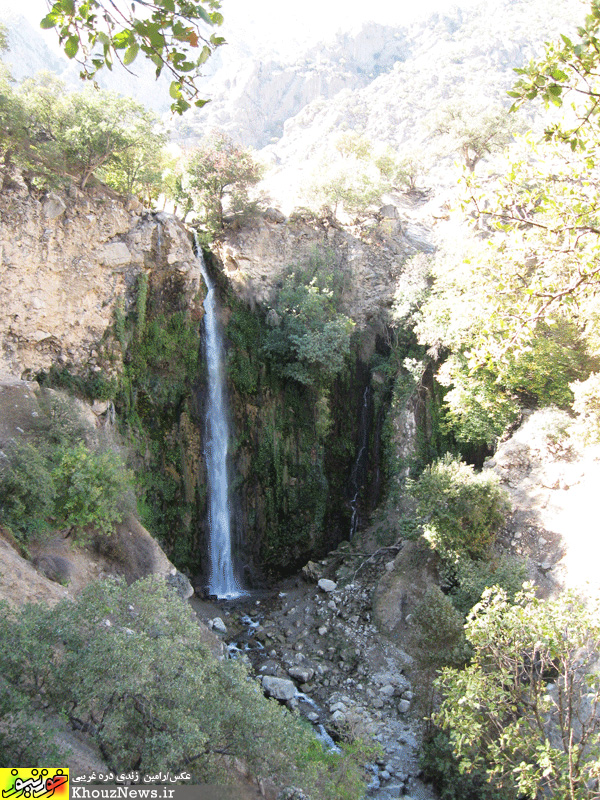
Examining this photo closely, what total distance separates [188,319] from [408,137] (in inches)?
2024

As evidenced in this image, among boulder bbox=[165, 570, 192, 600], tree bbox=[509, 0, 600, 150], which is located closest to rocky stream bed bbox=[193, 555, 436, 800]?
boulder bbox=[165, 570, 192, 600]

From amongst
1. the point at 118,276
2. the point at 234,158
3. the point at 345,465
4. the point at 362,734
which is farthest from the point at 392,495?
the point at 234,158

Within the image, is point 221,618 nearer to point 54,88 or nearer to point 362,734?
point 362,734

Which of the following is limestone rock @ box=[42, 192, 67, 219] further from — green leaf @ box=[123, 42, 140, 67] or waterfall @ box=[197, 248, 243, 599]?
green leaf @ box=[123, 42, 140, 67]

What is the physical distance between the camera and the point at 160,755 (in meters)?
5.11

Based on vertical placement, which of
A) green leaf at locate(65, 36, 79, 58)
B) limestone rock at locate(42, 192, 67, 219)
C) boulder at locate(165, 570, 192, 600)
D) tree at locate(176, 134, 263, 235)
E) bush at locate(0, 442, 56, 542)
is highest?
tree at locate(176, 134, 263, 235)

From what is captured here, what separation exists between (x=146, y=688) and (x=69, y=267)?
40.6 feet

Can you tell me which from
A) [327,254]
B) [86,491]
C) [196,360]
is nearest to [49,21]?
[86,491]

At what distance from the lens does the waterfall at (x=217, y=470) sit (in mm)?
17016

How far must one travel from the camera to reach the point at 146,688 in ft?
17.7

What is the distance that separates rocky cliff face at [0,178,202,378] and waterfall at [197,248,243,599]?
2954 millimetres

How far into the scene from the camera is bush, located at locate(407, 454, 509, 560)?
1343 centimetres

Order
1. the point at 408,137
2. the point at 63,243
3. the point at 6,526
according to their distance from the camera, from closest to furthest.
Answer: the point at 6,526 < the point at 63,243 < the point at 408,137

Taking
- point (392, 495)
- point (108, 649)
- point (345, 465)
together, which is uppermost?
point (345, 465)
